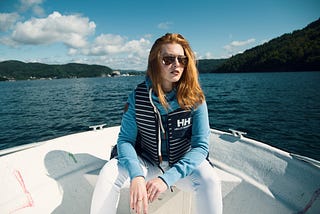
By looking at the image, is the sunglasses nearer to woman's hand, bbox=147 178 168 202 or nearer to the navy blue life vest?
the navy blue life vest

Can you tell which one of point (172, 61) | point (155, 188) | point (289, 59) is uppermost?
point (289, 59)

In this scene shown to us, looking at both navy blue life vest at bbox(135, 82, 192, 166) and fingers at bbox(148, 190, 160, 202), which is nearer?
fingers at bbox(148, 190, 160, 202)

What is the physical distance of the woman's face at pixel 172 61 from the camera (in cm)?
172

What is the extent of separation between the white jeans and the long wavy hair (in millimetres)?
596

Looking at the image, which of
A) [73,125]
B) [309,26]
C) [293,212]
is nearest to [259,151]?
[293,212]

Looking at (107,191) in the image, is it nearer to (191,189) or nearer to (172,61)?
(191,189)

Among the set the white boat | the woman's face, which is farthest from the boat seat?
the woman's face

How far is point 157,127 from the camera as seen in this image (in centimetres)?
175

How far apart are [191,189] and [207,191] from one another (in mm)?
192

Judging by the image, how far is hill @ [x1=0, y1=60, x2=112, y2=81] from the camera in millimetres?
121938

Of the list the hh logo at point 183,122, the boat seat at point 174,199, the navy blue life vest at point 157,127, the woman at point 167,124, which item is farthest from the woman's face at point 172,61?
the boat seat at point 174,199

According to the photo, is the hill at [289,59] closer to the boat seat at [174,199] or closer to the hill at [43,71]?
the boat seat at [174,199]

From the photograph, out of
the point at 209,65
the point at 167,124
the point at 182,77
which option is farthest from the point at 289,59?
the point at 167,124

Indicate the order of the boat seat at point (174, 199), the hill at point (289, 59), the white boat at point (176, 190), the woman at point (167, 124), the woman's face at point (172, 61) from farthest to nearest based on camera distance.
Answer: the hill at point (289, 59)
the boat seat at point (174, 199)
the white boat at point (176, 190)
the woman's face at point (172, 61)
the woman at point (167, 124)
